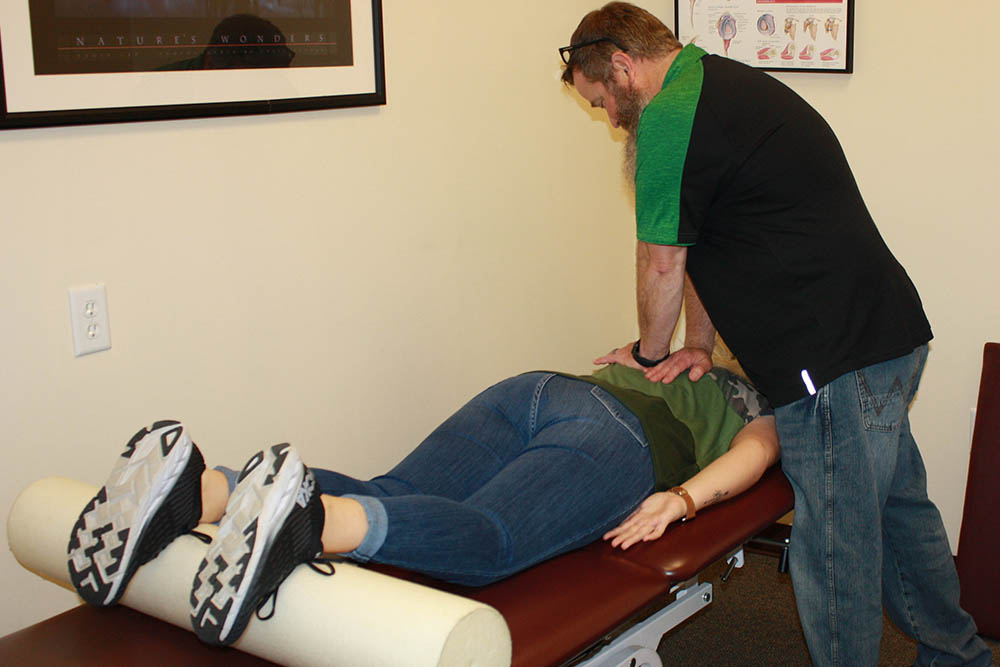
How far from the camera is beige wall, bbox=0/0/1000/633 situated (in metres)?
1.72

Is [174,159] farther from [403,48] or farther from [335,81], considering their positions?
[403,48]

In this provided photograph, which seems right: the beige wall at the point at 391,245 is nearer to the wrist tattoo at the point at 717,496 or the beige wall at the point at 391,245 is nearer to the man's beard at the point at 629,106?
the man's beard at the point at 629,106

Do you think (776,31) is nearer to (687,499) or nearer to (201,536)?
(687,499)

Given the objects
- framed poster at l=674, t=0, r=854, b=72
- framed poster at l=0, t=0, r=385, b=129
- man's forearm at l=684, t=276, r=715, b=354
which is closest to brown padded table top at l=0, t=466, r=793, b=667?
man's forearm at l=684, t=276, r=715, b=354

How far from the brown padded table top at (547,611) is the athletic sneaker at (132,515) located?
89 millimetres

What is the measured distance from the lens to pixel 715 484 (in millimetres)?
1874

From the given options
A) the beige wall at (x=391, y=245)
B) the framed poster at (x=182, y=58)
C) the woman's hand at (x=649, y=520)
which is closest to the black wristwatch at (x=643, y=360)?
the woman's hand at (x=649, y=520)

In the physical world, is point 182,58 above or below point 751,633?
above

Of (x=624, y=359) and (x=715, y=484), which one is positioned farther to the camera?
(x=624, y=359)

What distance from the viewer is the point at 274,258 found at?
204 centimetres

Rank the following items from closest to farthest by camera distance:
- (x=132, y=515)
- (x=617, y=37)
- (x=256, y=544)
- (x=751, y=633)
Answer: (x=256, y=544)
(x=132, y=515)
(x=617, y=37)
(x=751, y=633)

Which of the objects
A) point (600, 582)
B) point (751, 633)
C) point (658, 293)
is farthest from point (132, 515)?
point (751, 633)

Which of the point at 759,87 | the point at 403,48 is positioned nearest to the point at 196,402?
the point at 403,48

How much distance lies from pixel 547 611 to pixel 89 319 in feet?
3.05
